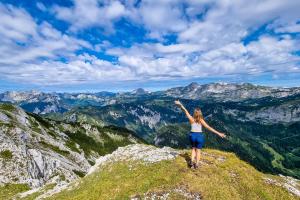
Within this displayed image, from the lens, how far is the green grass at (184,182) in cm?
2767

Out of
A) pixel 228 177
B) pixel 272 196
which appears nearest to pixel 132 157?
pixel 228 177

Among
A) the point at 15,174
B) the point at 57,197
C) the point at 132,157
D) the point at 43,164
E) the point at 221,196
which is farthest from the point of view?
the point at 43,164

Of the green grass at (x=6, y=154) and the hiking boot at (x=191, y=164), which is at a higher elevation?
the hiking boot at (x=191, y=164)

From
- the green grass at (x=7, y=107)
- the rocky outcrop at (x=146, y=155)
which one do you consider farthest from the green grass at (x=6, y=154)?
the green grass at (x=7, y=107)

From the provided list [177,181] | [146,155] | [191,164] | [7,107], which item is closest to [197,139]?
[191,164]

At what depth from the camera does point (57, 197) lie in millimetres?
33656

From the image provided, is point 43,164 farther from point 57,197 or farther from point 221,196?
point 221,196

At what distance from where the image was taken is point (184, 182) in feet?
92.2

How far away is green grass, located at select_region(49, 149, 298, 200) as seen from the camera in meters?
27.7

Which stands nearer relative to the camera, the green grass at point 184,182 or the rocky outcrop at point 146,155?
the green grass at point 184,182

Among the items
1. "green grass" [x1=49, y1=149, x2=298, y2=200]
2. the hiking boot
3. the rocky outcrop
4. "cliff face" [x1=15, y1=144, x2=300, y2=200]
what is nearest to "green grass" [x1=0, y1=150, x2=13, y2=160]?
"cliff face" [x1=15, y1=144, x2=300, y2=200]

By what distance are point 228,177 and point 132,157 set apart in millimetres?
11786

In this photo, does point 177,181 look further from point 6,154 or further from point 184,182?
point 6,154

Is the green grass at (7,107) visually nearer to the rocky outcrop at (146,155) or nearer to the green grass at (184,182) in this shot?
the rocky outcrop at (146,155)
